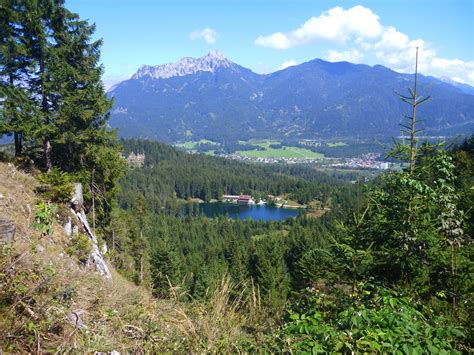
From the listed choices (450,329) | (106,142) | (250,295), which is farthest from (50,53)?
(450,329)

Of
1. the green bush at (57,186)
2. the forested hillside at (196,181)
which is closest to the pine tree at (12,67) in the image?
the green bush at (57,186)

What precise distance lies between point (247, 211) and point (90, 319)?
5064 inches

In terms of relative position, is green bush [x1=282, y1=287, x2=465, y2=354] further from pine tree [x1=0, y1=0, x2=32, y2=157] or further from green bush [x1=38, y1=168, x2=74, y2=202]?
pine tree [x1=0, y1=0, x2=32, y2=157]

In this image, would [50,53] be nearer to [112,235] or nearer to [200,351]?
[112,235]

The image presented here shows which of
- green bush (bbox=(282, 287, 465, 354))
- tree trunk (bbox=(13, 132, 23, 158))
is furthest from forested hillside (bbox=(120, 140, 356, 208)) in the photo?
green bush (bbox=(282, 287, 465, 354))

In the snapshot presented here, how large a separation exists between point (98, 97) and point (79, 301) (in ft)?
44.9

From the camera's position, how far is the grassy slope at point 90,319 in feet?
11.4

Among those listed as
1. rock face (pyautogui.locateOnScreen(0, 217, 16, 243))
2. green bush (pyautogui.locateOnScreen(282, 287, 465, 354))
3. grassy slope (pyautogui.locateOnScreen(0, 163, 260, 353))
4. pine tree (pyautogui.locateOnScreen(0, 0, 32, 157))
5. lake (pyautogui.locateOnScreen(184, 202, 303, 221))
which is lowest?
lake (pyautogui.locateOnScreen(184, 202, 303, 221))

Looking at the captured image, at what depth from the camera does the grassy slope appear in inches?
137

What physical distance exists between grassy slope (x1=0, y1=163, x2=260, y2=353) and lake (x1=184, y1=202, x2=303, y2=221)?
117 metres

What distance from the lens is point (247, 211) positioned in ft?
433

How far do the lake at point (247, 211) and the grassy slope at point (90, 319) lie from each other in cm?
11711

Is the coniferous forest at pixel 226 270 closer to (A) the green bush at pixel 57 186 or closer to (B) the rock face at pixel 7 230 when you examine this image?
(A) the green bush at pixel 57 186

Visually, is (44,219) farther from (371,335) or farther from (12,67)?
(12,67)
